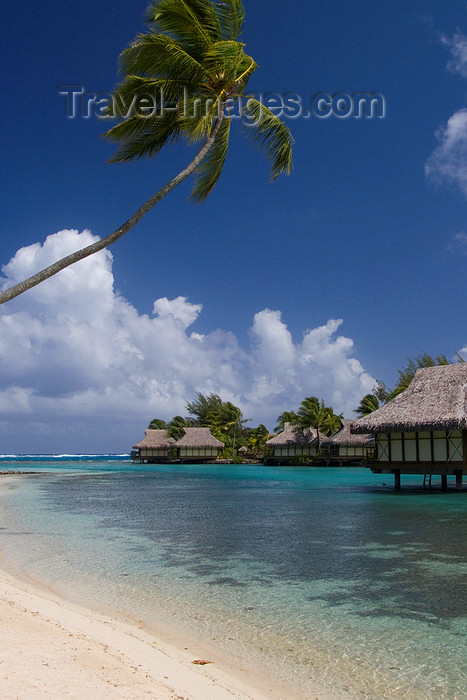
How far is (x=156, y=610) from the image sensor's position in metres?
5.93

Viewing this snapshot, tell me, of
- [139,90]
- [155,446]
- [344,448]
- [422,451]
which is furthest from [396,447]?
[155,446]

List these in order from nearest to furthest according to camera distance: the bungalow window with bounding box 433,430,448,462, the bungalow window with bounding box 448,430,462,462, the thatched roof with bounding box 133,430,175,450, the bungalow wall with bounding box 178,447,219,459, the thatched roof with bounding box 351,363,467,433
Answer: the thatched roof with bounding box 351,363,467,433 → the bungalow window with bounding box 448,430,462,462 → the bungalow window with bounding box 433,430,448,462 → the bungalow wall with bounding box 178,447,219,459 → the thatched roof with bounding box 133,430,175,450

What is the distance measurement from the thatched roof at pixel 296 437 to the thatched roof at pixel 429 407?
3074 cm

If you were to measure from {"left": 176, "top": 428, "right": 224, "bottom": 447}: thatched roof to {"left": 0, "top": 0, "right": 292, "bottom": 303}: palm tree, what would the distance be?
49890mm

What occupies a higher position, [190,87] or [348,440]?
[190,87]

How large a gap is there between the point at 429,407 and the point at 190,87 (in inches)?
574

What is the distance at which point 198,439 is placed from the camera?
Result: 58.0 metres

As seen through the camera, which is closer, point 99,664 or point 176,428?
point 99,664

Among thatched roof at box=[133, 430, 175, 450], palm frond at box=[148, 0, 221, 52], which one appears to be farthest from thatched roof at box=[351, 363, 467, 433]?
thatched roof at box=[133, 430, 175, 450]

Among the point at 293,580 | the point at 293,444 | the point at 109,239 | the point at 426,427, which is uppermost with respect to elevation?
the point at 109,239

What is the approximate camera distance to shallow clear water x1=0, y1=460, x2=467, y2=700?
4504mm

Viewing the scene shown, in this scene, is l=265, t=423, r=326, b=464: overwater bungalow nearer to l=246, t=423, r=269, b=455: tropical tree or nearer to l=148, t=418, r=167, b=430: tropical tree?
l=246, t=423, r=269, b=455: tropical tree

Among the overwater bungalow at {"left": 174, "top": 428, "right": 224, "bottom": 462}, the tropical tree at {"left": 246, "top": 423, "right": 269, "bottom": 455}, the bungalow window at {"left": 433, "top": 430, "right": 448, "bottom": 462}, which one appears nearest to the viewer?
the bungalow window at {"left": 433, "top": 430, "right": 448, "bottom": 462}

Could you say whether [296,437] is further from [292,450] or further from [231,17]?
[231,17]
